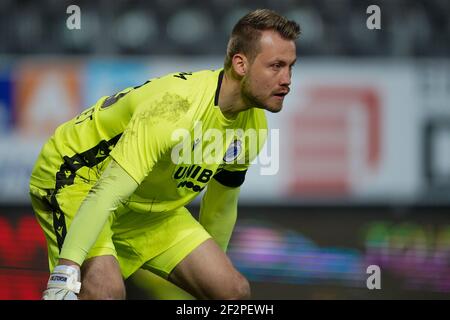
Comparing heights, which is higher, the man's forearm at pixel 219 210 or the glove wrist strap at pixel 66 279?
the man's forearm at pixel 219 210

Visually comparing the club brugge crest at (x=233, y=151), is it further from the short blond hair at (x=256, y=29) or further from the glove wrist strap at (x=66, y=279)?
the glove wrist strap at (x=66, y=279)

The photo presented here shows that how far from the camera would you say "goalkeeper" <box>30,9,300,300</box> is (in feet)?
15.1

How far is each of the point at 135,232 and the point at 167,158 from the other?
2.04ft

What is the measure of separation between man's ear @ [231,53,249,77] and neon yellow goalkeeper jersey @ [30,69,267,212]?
11 cm

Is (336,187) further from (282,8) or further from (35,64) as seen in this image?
(35,64)

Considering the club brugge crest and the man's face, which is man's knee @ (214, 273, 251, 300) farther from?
the man's face

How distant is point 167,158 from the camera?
4.75m
